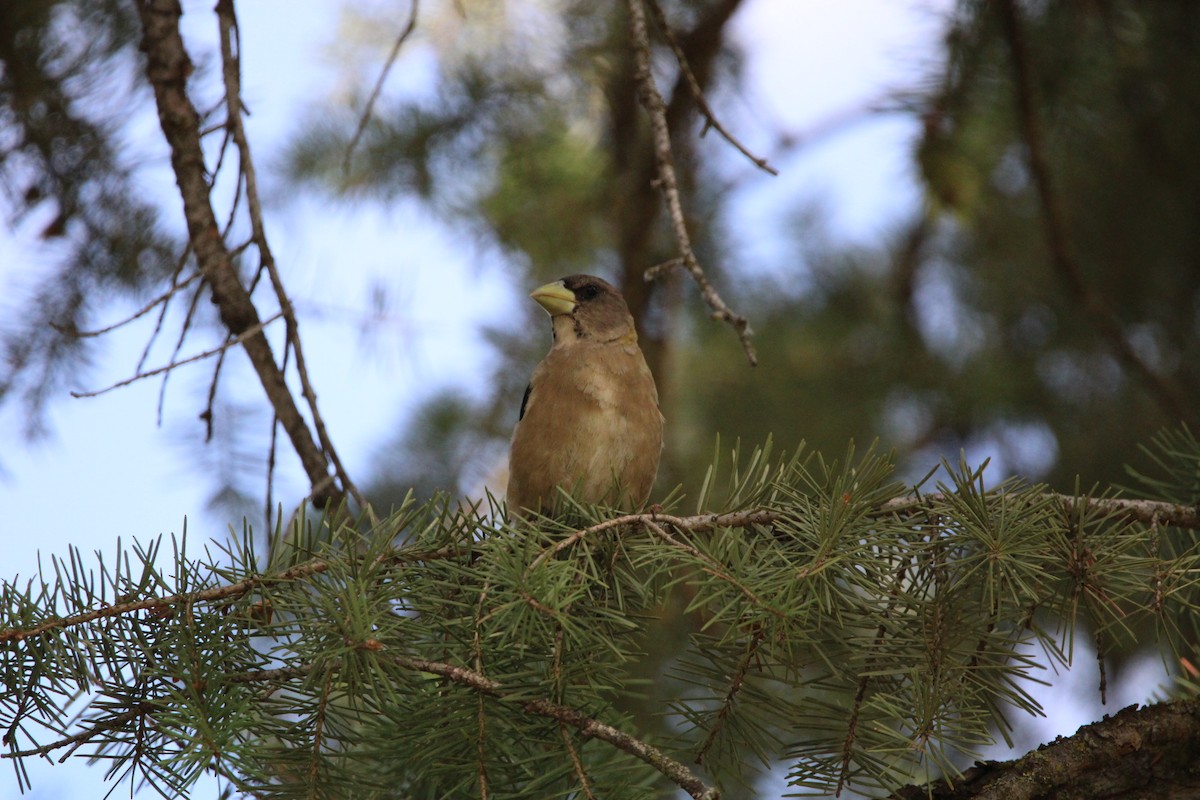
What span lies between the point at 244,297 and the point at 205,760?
5.31 ft

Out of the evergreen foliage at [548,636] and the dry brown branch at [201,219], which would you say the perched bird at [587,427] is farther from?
the evergreen foliage at [548,636]

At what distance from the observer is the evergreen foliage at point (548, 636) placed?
6.68 ft

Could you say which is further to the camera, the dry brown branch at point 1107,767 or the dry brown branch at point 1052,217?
the dry brown branch at point 1052,217

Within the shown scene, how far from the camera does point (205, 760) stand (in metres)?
1.84

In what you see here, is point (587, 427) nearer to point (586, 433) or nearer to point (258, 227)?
point (586, 433)

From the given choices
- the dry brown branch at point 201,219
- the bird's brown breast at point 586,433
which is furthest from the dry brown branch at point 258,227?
the bird's brown breast at point 586,433

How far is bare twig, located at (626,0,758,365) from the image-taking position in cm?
284

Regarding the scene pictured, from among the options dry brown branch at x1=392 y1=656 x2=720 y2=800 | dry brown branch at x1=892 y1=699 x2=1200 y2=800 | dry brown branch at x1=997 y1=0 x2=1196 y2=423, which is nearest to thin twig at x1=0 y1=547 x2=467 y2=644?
dry brown branch at x1=392 y1=656 x2=720 y2=800

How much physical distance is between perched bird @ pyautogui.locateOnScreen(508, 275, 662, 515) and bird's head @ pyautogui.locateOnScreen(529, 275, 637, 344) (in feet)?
0.43

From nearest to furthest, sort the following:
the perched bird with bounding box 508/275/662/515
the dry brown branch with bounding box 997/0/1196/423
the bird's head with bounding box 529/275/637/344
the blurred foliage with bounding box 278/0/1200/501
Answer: the perched bird with bounding box 508/275/662/515 → the dry brown branch with bounding box 997/0/1196/423 → the bird's head with bounding box 529/275/637/344 → the blurred foliage with bounding box 278/0/1200/501

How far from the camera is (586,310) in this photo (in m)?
4.80

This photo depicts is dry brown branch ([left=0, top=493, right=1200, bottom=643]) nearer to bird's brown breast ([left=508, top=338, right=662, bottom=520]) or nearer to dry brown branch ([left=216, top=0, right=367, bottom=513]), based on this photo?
dry brown branch ([left=216, top=0, right=367, bottom=513])

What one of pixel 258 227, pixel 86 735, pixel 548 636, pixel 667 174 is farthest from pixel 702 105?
pixel 86 735

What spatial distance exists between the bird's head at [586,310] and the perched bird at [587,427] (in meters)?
0.13
